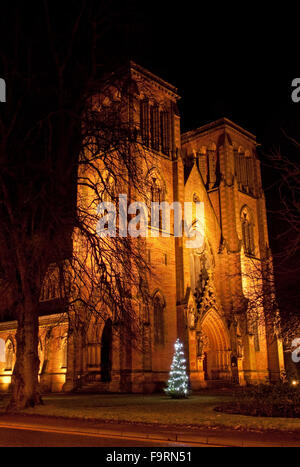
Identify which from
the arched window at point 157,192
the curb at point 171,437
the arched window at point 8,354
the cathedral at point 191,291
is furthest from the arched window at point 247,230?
the curb at point 171,437

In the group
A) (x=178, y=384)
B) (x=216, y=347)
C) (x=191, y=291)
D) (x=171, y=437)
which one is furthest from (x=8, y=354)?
(x=171, y=437)

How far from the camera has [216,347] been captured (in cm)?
3925

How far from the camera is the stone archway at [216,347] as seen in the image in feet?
126

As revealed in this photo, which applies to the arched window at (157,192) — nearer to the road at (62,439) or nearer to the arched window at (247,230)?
the arched window at (247,230)

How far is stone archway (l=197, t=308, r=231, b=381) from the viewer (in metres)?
38.4

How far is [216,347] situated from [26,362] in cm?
2325

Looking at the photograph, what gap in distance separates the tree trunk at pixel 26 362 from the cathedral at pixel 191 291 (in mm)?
10483

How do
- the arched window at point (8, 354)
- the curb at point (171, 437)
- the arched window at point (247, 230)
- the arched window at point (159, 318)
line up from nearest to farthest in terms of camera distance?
the curb at point (171, 437), the arched window at point (159, 318), the arched window at point (247, 230), the arched window at point (8, 354)

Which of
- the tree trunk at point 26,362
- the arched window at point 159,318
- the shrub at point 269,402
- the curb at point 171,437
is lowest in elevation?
the curb at point 171,437

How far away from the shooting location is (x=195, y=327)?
35.9m

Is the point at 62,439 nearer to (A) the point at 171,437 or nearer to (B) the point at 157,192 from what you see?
(A) the point at 171,437

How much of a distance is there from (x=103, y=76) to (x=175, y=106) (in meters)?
23.2
